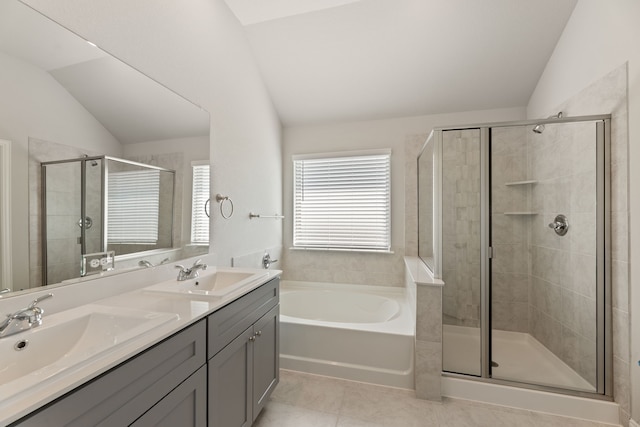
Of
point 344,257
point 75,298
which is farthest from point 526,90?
point 75,298

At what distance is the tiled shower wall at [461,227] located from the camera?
193 cm

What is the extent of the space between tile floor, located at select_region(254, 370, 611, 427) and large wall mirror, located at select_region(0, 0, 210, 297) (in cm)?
121

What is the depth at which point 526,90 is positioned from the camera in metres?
2.49

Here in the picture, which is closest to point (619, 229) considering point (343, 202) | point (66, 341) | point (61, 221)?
point (343, 202)

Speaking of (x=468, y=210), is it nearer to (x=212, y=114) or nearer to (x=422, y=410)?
(x=422, y=410)

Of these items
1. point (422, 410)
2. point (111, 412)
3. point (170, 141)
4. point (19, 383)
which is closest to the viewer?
point (19, 383)

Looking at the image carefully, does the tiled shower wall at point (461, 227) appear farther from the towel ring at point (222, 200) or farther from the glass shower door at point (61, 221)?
the glass shower door at point (61, 221)

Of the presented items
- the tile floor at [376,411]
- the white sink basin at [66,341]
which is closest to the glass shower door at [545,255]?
the tile floor at [376,411]

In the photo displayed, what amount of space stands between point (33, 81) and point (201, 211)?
98 cm

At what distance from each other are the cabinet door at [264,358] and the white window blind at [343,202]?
4.86 feet

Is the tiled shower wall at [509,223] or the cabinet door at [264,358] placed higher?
the tiled shower wall at [509,223]

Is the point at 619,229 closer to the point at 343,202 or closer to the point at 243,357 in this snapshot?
the point at 343,202

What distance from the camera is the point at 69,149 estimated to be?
107 centimetres

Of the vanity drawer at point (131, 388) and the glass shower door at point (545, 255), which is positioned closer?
the vanity drawer at point (131, 388)
